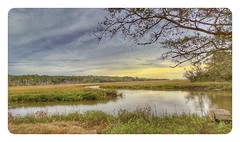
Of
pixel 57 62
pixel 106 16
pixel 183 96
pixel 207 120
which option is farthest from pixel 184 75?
pixel 57 62

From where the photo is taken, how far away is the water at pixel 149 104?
4.28 meters

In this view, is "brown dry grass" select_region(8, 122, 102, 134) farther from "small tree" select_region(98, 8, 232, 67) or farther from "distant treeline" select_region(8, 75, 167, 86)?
"small tree" select_region(98, 8, 232, 67)

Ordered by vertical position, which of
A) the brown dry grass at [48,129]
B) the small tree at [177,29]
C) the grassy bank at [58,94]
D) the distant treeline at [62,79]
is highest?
the small tree at [177,29]

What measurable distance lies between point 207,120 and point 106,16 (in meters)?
1.34

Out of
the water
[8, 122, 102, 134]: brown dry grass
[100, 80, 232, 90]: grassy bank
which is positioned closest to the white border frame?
[8, 122, 102, 134]: brown dry grass

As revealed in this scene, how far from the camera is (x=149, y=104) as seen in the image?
14.0ft

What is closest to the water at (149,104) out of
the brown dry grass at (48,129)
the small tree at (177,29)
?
the brown dry grass at (48,129)

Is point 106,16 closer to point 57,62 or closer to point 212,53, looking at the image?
point 57,62

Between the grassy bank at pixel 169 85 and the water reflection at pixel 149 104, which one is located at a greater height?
the grassy bank at pixel 169 85

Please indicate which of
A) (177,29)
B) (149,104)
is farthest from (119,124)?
(177,29)

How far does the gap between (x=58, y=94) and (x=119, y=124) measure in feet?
2.15

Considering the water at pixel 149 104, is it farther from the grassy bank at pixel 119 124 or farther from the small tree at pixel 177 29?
the small tree at pixel 177 29
